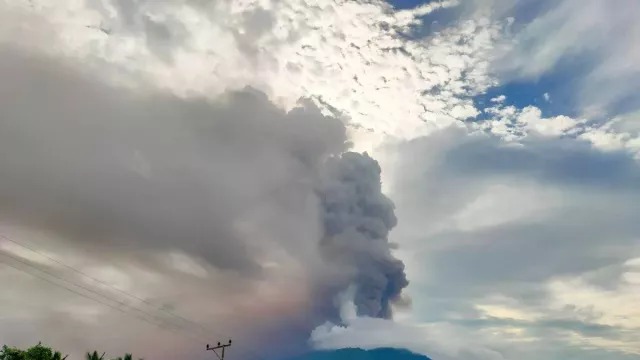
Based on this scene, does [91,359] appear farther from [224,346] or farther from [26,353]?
[224,346]

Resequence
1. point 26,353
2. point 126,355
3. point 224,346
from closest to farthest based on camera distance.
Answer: point 26,353 < point 126,355 < point 224,346

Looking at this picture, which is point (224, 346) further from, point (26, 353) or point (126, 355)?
point (26, 353)

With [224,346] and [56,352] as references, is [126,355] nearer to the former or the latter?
[56,352]

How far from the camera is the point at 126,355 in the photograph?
6347 centimetres

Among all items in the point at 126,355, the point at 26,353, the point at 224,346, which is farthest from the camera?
the point at 224,346

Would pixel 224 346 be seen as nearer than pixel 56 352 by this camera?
No

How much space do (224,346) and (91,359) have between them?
67.7ft

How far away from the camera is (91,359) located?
6172 centimetres

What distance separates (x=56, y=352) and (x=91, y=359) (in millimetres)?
4735

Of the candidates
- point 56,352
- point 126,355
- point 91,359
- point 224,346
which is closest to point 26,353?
point 56,352

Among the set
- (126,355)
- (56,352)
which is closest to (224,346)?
(126,355)

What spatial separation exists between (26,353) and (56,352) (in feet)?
11.7

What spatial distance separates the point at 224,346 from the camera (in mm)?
76125

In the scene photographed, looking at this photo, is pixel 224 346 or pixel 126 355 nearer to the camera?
pixel 126 355
